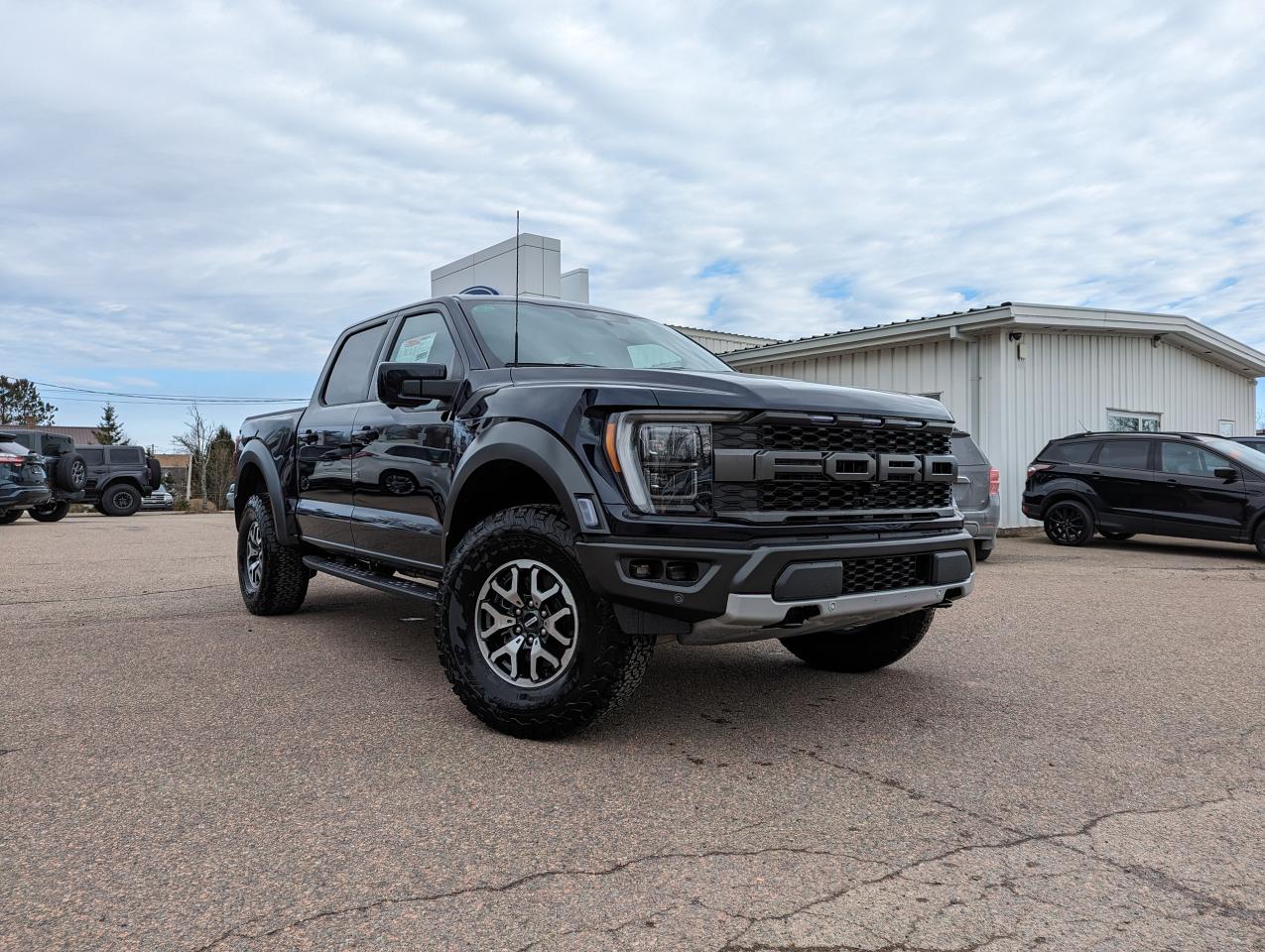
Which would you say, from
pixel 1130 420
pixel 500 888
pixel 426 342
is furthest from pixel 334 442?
pixel 1130 420

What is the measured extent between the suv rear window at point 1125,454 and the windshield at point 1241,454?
0.73 m

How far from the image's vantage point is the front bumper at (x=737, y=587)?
10.7ft

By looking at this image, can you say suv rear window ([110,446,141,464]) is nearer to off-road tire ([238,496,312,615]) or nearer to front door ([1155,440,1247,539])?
off-road tire ([238,496,312,615])

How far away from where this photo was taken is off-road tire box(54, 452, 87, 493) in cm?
1955

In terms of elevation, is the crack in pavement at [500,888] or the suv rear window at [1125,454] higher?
the suv rear window at [1125,454]

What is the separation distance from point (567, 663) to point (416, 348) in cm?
229

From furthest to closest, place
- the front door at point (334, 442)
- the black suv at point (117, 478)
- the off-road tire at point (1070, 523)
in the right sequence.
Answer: the black suv at point (117, 478) → the off-road tire at point (1070, 523) → the front door at point (334, 442)

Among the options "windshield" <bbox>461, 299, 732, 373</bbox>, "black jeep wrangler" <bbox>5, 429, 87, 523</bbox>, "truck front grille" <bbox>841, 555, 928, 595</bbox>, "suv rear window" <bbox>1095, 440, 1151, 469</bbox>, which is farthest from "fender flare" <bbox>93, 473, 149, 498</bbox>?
"truck front grille" <bbox>841, 555, 928, 595</bbox>

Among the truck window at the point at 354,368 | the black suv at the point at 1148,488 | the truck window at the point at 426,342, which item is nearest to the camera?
the truck window at the point at 426,342

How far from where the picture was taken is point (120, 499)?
2334 centimetres

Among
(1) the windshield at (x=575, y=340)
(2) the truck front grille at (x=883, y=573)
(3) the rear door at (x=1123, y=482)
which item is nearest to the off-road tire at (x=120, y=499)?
(3) the rear door at (x=1123, y=482)

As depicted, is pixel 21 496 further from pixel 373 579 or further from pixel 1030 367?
pixel 1030 367

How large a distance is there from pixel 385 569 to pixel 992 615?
416 cm

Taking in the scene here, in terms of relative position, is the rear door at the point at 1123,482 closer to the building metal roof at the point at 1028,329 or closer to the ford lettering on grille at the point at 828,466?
the building metal roof at the point at 1028,329
